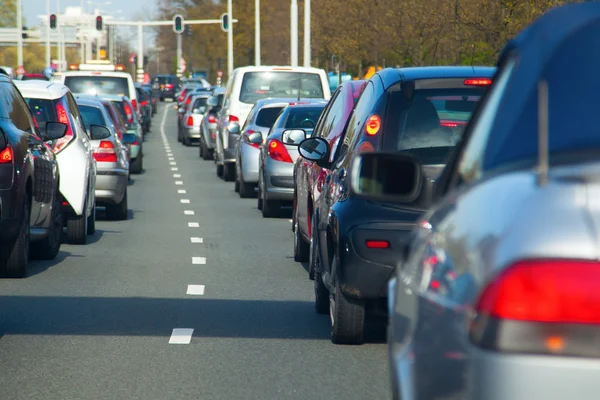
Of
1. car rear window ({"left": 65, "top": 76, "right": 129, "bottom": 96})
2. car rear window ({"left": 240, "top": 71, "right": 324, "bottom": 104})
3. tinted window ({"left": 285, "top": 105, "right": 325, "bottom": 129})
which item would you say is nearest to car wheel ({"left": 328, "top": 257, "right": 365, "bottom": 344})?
tinted window ({"left": 285, "top": 105, "right": 325, "bottom": 129})

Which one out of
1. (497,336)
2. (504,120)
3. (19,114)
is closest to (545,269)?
(497,336)

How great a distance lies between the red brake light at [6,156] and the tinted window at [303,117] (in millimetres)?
7594

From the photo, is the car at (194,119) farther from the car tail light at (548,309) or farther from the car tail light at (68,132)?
the car tail light at (548,309)

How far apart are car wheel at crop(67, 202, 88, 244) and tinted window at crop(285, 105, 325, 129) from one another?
457 centimetres

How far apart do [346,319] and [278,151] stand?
968cm

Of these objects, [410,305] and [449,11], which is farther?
[449,11]

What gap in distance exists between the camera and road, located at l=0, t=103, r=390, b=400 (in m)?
6.53

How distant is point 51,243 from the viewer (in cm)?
1186

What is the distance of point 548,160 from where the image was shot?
2887 millimetres

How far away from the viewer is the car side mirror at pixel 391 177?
12.8ft

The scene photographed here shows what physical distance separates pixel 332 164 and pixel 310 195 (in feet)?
6.33

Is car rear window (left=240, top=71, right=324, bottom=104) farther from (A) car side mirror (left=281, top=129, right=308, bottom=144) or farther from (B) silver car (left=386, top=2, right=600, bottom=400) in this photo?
(B) silver car (left=386, top=2, right=600, bottom=400)

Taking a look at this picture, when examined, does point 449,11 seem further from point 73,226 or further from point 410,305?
point 410,305

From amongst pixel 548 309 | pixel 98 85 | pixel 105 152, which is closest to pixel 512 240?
pixel 548 309
